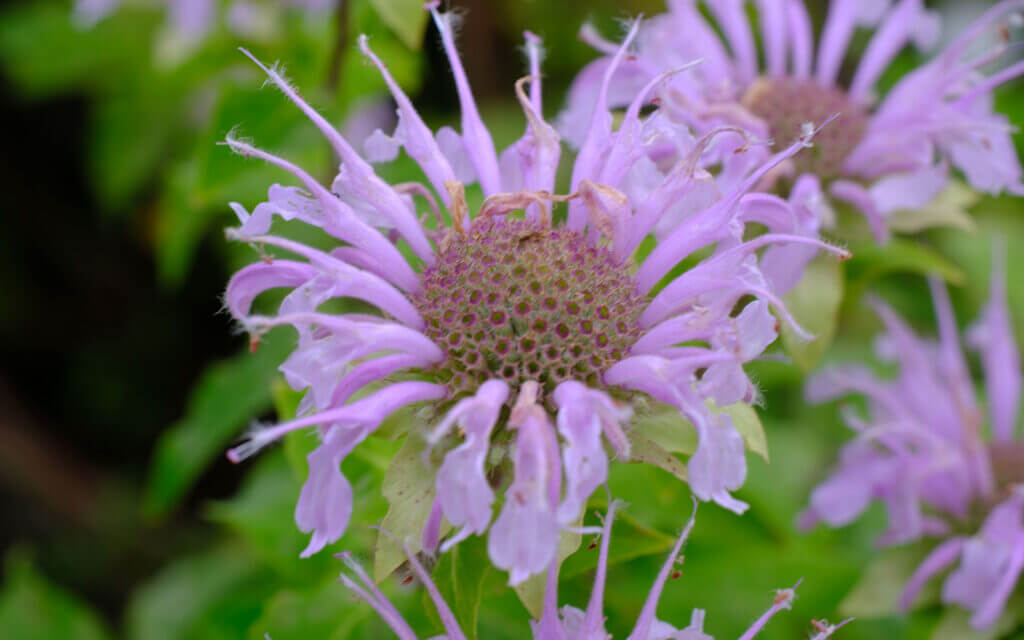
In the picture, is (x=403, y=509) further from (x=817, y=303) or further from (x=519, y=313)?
(x=817, y=303)

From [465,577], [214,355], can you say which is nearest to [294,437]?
[465,577]

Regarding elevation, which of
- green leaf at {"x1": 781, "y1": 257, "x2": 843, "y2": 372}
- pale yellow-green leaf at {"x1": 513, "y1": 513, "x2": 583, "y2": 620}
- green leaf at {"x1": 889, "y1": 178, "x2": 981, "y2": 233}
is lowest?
pale yellow-green leaf at {"x1": 513, "y1": 513, "x2": 583, "y2": 620}

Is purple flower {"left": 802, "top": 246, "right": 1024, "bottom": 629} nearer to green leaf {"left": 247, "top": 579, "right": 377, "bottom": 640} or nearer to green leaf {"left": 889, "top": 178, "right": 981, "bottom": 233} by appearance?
green leaf {"left": 889, "top": 178, "right": 981, "bottom": 233}

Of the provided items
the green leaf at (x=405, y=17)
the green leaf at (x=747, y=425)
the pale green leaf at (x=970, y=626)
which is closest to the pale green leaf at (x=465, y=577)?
the green leaf at (x=747, y=425)

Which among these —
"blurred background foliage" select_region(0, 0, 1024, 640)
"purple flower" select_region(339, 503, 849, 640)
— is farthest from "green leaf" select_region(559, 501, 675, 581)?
"blurred background foliage" select_region(0, 0, 1024, 640)

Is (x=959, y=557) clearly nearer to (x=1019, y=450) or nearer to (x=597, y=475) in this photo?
(x=1019, y=450)

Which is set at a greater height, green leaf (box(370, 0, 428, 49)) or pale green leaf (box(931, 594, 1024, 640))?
green leaf (box(370, 0, 428, 49))

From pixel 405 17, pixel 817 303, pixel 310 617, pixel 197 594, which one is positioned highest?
pixel 405 17
